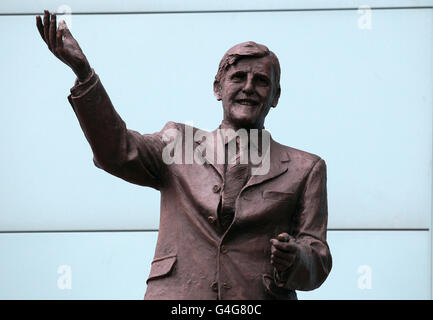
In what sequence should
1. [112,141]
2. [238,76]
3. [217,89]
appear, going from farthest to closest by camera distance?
[217,89] → [238,76] → [112,141]

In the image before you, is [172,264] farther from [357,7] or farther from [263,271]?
[357,7]

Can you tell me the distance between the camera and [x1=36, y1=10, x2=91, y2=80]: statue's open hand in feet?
23.7

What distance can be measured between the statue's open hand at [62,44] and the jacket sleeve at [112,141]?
0.08 metres

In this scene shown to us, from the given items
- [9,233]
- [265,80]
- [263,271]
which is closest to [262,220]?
[263,271]

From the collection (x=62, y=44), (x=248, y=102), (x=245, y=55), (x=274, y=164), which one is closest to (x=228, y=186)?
(x=274, y=164)

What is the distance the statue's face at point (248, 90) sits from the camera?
7836 mm

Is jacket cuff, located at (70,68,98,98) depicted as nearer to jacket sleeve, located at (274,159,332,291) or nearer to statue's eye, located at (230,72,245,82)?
statue's eye, located at (230,72,245,82)

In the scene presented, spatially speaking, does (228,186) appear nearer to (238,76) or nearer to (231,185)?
(231,185)

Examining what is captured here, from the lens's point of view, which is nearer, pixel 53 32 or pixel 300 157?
pixel 53 32

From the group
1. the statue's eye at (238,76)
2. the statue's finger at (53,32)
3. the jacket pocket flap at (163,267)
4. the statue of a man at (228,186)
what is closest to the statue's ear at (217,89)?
the statue of a man at (228,186)

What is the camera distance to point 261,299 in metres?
7.62

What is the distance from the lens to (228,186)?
25.4ft

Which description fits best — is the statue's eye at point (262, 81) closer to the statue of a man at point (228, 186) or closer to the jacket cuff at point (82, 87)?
the statue of a man at point (228, 186)

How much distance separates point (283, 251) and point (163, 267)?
708 mm
